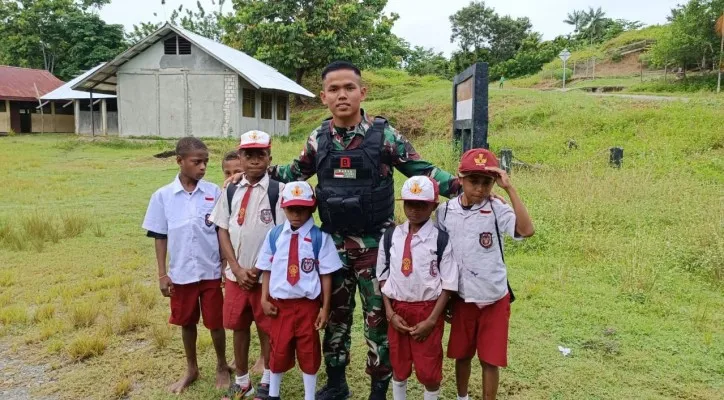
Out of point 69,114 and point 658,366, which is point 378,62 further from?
point 658,366

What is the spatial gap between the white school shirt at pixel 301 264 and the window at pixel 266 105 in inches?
797

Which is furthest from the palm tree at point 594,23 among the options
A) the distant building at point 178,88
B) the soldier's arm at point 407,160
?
the soldier's arm at point 407,160

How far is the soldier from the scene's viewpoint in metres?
2.76

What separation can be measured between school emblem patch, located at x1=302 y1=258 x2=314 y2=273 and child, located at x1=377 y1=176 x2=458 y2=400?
0.43 m

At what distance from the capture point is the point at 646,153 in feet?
34.0

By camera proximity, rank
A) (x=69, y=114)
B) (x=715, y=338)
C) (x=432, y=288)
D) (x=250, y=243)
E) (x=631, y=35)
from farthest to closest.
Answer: (x=631, y=35)
(x=69, y=114)
(x=715, y=338)
(x=250, y=243)
(x=432, y=288)

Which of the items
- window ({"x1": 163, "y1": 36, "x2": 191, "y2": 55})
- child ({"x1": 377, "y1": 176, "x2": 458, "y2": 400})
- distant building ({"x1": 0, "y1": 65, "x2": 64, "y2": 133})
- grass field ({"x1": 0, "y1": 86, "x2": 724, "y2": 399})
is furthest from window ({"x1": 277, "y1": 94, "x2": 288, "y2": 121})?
child ({"x1": 377, "y1": 176, "x2": 458, "y2": 400})

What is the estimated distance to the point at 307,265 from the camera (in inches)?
109

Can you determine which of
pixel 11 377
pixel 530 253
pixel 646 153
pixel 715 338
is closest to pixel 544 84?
pixel 646 153

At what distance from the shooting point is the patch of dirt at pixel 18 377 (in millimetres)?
3209

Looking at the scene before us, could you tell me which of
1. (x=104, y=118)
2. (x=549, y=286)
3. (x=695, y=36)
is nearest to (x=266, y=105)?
(x=104, y=118)

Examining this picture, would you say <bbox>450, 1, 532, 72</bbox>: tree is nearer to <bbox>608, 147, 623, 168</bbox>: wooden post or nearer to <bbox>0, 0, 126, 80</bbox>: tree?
<bbox>0, 0, 126, 80</bbox>: tree

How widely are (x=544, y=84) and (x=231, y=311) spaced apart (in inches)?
1168

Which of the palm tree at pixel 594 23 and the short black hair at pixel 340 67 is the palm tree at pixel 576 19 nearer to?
the palm tree at pixel 594 23
